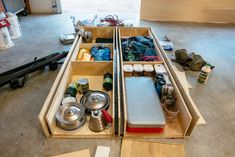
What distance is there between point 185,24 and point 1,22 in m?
3.42

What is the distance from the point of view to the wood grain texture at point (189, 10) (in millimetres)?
3869

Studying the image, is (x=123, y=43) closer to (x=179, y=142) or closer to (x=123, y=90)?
(x=123, y=90)

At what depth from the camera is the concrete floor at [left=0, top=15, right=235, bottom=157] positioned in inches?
51.1

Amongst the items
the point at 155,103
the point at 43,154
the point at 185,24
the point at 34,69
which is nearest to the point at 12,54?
the point at 34,69

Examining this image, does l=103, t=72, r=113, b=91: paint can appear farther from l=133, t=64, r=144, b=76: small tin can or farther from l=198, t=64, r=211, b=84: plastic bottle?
l=198, t=64, r=211, b=84: plastic bottle

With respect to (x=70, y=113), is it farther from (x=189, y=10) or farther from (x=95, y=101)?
(x=189, y=10)

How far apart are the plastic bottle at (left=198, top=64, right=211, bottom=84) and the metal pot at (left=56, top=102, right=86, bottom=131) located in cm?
133

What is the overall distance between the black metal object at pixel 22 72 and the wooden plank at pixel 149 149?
131 cm

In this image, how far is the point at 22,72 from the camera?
1926 millimetres

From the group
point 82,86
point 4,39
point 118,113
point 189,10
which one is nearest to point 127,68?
point 82,86

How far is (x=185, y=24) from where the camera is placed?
152 inches

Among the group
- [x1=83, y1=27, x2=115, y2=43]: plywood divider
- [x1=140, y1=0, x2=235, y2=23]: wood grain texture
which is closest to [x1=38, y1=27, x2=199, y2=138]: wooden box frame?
[x1=83, y1=27, x2=115, y2=43]: plywood divider

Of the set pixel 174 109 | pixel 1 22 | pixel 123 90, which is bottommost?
pixel 174 109

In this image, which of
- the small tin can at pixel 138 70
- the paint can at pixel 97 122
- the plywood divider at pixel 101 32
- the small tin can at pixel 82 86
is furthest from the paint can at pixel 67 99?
the plywood divider at pixel 101 32
